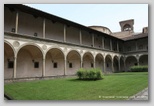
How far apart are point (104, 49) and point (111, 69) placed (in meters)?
2.77

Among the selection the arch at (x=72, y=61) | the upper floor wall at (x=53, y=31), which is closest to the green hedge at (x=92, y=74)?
the upper floor wall at (x=53, y=31)

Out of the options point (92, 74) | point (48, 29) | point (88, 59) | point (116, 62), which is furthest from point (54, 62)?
point (116, 62)

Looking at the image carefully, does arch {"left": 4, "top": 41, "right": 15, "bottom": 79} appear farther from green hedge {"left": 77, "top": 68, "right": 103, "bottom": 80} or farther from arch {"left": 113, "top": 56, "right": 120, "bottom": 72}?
arch {"left": 113, "top": 56, "right": 120, "bottom": 72}

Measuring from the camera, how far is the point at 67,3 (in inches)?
273

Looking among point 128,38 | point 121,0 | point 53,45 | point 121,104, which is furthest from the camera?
point 128,38

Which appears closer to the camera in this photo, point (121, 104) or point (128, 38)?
point (121, 104)

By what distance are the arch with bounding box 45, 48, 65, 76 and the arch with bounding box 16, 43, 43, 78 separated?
121 cm

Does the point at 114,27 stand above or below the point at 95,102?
above

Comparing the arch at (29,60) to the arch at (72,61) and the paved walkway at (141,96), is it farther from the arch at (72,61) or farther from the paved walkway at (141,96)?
the paved walkway at (141,96)

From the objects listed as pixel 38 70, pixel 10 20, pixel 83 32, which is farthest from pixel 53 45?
pixel 83 32

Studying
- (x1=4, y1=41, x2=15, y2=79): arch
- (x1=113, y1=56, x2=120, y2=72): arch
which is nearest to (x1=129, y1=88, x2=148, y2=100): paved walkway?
(x1=4, y1=41, x2=15, y2=79): arch

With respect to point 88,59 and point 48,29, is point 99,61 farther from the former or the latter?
point 48,29

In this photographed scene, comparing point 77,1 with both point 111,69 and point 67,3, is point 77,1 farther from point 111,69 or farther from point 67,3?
point 111,69

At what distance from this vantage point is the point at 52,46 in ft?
42.2
